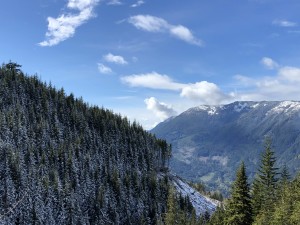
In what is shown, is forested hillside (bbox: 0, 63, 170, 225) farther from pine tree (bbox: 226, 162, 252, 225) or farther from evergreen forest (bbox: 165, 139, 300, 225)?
pine tree (bbox: 226, 162, 252, 225)

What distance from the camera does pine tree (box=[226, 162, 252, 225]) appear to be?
52.3 m

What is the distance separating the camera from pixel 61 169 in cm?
14312

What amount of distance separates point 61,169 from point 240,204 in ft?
337

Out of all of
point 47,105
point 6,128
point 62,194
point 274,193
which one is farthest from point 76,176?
point 274,193

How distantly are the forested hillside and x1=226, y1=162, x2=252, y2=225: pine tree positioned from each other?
60.0 meters

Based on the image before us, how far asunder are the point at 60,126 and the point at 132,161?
44.3m

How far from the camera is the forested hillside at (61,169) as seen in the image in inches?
4594

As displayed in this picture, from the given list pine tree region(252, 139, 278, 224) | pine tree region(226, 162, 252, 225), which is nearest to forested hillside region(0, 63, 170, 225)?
pine tree region(252, 139, 278, 224)

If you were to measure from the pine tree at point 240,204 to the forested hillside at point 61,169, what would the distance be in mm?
59994

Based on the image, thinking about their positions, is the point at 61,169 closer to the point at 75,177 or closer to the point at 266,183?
the point at 75,177

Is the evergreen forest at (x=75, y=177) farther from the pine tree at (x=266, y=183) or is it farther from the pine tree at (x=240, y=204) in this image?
the pine tree at (x=240, y=204)

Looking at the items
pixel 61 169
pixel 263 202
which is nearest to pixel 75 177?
pixel 61 169

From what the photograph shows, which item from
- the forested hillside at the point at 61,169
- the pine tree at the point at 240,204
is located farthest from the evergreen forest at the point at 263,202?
the forested hillside at the point at 61,169

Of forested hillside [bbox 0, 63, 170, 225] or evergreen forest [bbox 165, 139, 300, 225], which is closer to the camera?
evergreen forest [bbox 165, 139, 300, 225]
